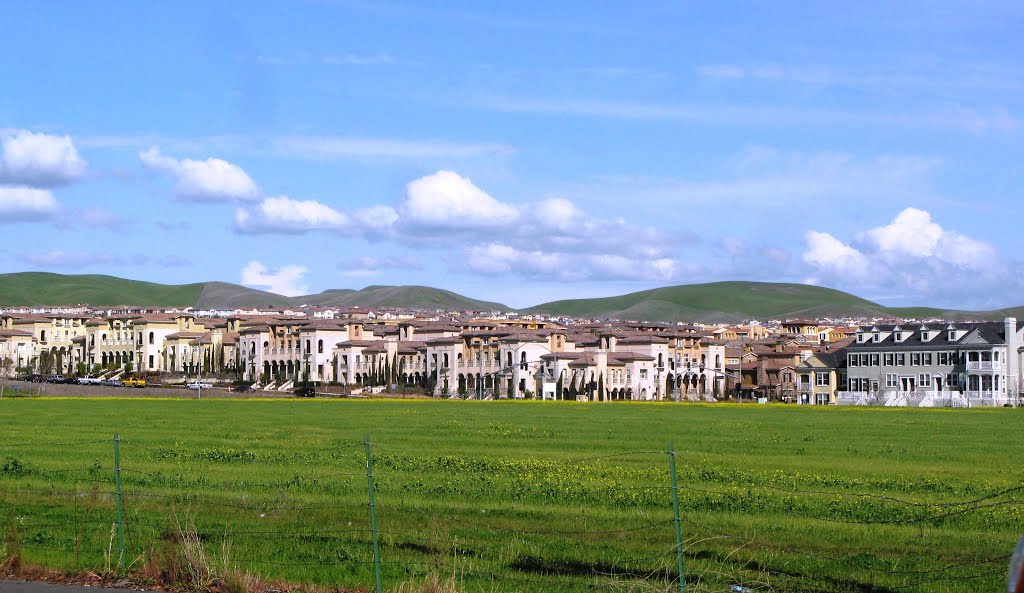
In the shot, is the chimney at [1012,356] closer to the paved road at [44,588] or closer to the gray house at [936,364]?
the gray house at [936,364]

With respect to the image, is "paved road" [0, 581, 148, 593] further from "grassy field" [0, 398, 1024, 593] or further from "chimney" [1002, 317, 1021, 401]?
"chimney" [1002, 317, 1021, 401]

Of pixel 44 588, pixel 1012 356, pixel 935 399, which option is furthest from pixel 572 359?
pixel 44 588

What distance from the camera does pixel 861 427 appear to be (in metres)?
55.8

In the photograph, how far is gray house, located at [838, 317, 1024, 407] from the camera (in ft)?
385

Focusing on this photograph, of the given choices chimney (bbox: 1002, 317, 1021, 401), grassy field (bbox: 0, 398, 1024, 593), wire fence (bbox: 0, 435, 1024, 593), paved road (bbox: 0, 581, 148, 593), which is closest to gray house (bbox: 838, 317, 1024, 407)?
chimney (bbox: 1002, 317, 1021, 401)

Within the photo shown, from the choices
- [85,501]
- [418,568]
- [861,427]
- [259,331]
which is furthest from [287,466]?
[259,331]

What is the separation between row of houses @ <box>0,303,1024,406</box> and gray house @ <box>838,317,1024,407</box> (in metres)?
0.15

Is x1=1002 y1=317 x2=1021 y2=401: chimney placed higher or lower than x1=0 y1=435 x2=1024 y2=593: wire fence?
higher

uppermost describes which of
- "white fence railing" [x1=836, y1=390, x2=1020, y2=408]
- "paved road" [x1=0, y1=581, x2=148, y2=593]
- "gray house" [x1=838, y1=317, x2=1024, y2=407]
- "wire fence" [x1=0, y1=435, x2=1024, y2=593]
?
"gray house" [x1=838, y1=317, x2=1024, y2=407]

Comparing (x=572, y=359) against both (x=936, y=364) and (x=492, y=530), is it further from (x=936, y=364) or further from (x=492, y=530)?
(x=492, y=530)

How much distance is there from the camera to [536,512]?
2141 cm

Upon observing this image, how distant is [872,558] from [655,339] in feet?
438

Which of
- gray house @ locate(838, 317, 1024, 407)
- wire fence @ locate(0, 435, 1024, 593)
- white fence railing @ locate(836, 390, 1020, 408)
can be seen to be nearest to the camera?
wire fence @ locate(0, 435, 1024, 593)

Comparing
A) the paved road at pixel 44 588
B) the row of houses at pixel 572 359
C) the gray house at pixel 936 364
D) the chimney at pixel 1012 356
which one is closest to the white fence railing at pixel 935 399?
the gray house at pixel 936 364
